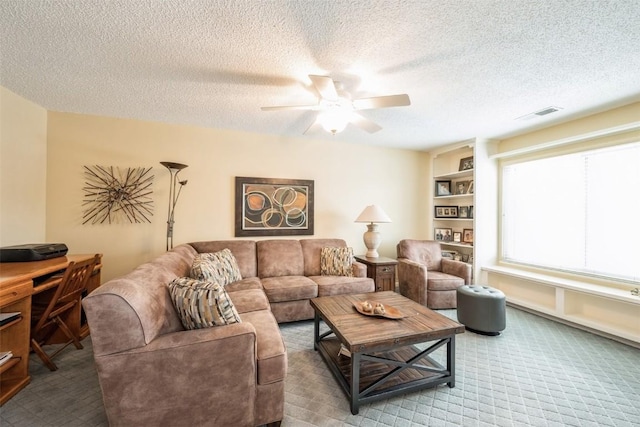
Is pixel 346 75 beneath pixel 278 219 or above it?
above

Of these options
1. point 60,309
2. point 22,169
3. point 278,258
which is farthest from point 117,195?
point 278,258

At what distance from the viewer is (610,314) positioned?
9.18 ft

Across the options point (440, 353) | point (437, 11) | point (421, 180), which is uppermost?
point (437, 11)

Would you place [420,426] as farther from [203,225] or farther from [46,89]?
[46,89]

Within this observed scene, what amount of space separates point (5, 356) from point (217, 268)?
1490mm

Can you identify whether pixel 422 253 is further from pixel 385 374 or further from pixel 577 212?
pixel 385 374

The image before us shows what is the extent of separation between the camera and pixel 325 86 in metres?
1.85

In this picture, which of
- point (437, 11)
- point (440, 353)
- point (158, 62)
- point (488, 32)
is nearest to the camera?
point (437, 11)

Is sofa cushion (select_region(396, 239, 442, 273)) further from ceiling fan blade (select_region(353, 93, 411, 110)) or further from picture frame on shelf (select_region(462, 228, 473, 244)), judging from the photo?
ceiling fan blade (select_region(353, 93, 411, 110))

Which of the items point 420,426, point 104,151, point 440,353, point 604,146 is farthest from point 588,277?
point 104,151

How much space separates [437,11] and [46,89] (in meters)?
3.50

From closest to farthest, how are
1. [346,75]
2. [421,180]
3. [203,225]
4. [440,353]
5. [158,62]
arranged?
[158,62]
[346,75]
[440,353]
[203,225]
[421,180]

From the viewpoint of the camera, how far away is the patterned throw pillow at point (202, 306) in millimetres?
1528

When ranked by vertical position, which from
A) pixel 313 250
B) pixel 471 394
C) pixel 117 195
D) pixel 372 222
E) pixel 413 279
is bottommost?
pixel 471 394
